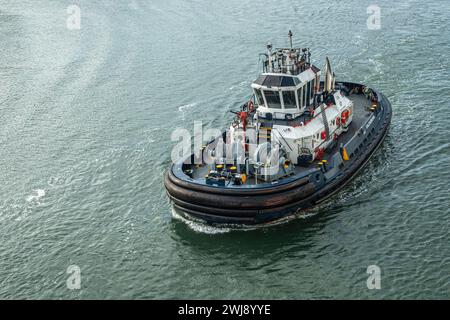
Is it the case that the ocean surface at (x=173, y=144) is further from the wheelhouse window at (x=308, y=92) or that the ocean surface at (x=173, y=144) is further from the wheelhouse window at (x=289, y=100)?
the wheelhouse window at (x=289, y=100)

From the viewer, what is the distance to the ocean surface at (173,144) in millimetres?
23375

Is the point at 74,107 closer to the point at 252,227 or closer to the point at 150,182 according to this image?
the point at 150,182

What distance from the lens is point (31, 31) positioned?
54.3m

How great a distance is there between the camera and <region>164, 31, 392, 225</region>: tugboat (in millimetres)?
24766

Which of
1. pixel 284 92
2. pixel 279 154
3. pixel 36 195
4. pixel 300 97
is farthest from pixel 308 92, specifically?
pixel 36 195

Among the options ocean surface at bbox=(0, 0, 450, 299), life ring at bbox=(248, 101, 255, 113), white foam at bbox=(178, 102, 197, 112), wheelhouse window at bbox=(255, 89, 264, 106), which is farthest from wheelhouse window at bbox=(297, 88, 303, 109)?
white foam at bbox=(178, 102, 197, 112)

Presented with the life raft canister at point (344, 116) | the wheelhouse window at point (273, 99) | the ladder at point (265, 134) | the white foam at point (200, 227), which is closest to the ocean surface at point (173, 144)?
the white foam at point (200, 227)

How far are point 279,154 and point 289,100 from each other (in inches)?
134

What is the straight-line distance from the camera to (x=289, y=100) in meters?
28.4

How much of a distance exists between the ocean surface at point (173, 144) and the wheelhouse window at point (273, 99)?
5607 mm

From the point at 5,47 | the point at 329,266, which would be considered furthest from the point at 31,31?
the point at 329,266

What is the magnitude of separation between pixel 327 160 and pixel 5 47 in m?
35.1

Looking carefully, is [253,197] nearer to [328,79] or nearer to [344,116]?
[344,116]
